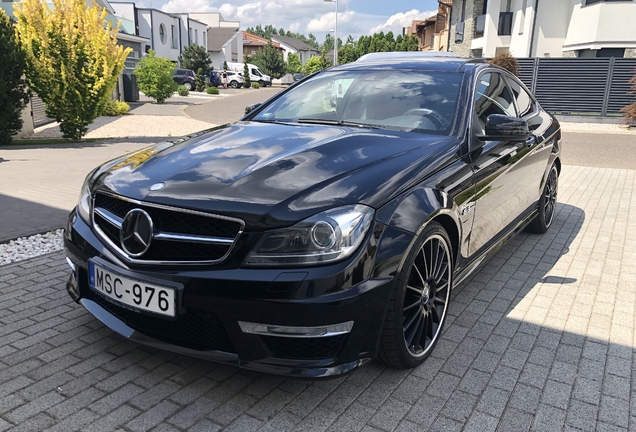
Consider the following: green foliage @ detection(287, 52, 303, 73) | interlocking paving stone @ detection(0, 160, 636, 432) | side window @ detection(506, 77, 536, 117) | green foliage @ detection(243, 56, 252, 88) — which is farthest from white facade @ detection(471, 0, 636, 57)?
green foliage @ detection(287, 52, 303, 73)

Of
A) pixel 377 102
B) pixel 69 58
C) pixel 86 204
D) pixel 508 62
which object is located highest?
pixel 508 62

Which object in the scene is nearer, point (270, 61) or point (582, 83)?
point (582, 83)

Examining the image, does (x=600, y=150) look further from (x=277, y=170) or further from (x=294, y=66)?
(x=294, y=66)

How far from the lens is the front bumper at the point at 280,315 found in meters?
2.27

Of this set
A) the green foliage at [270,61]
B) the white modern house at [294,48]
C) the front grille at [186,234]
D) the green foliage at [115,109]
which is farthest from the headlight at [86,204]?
the white modern house at [294,48]

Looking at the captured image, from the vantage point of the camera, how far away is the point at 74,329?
329 centimetres

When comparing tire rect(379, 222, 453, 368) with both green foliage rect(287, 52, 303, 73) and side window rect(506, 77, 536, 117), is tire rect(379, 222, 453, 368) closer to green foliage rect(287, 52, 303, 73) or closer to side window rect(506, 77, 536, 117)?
side window rect(506, 77, 536, 117)

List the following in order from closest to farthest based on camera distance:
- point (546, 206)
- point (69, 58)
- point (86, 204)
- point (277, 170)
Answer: point (277, 170) < point (86, 204) < point (546, 206) < point (69, 58)

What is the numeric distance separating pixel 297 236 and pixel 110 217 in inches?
41.8

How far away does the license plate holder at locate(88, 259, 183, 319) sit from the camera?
2402mm

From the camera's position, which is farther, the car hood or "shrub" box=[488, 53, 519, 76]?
"shrub" box=[488, 53, 519, 76]

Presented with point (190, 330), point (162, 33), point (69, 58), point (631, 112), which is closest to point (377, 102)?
point (190, 330)

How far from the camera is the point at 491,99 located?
4.07m

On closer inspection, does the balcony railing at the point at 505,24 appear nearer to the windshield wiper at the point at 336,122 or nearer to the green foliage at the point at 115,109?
the green foliage at the point at 115,109
